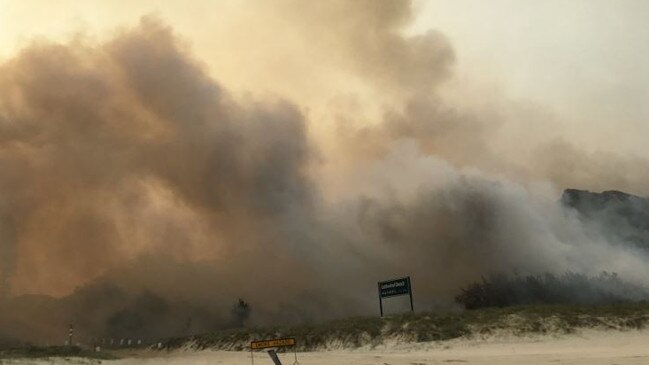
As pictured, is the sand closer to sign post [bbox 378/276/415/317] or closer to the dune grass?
the dune grass

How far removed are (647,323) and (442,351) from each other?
1872 cm

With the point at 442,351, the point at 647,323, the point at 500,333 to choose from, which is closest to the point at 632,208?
the point at 647,323

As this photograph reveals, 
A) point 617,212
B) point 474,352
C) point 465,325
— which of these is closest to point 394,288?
point 465,325

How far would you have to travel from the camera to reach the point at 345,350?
143 ft

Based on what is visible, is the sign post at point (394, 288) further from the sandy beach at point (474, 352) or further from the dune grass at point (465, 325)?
the sandy beach at point (474, 352)

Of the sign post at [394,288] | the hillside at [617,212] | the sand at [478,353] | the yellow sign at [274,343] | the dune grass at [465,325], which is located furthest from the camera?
the hillside at [617,212]

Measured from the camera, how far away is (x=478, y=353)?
32562 millimetres

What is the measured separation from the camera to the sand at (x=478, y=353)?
2690 centimetres

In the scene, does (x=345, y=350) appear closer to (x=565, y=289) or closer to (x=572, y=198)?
(x=565, y=289)

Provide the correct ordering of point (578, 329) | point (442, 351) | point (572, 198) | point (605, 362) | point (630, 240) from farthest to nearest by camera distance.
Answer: point (572, 198) < point (630, 240) < point (578, 329) < point (442, 351) < point (605, 362)

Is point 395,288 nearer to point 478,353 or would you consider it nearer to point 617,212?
point 478,353

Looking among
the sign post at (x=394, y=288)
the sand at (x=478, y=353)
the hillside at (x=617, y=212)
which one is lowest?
the sand at (x=478, y=353)

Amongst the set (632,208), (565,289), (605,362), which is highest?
(632,208)

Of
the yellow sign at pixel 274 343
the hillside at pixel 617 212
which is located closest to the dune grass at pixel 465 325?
the yellow sign at pixel 274 343
